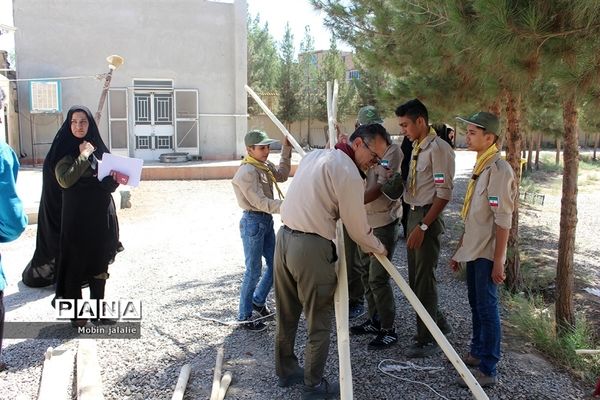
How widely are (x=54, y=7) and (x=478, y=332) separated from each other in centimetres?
1611

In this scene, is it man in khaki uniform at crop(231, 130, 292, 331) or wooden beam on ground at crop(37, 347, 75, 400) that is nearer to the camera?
wooden beam on ground at crop(37, 347, 75, 400)

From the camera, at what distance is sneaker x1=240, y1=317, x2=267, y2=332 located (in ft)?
13.5

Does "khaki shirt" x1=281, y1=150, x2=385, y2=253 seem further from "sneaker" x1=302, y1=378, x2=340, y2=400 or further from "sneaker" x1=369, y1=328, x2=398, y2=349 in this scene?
"sneaker" x1=369, y1=328, x2=398, y2=349

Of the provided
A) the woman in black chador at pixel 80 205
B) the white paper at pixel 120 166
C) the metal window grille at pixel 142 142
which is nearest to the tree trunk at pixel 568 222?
the white paper at pixel 120 166

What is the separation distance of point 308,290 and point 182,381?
100 centimetres

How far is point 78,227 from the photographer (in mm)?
3932

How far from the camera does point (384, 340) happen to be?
3.73 metres

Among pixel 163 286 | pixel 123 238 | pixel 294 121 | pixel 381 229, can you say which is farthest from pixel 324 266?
pixel 294 121

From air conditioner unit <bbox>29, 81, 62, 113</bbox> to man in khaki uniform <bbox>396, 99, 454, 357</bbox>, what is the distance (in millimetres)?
14131

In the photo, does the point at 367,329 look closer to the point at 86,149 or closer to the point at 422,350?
the point at 422,350

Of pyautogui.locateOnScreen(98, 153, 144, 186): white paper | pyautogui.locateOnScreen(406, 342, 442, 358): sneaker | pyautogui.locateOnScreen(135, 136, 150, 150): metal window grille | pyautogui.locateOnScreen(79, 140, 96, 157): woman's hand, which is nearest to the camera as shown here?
pyautogui.locateOnScreen(406, 342, 442, 358): sneaker

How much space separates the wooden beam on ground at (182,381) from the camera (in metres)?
2.95

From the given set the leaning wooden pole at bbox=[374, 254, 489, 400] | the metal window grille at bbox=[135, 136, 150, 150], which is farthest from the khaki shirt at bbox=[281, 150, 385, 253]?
the metal window grille at bbox=[135, 136, 150, 150]

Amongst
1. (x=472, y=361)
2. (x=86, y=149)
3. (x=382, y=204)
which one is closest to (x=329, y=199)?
(x=382, y=204)
